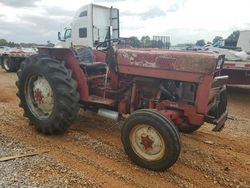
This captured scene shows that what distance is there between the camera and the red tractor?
14.2 ft

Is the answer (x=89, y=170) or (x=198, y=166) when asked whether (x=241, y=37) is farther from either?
(x=89, y=170)

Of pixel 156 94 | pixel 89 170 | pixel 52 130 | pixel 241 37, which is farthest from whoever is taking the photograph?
pixel 241 37

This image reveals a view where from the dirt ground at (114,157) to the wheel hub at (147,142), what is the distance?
0.67ft

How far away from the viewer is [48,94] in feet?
18.2

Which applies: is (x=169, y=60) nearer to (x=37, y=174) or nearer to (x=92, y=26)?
(x=37, y=174)

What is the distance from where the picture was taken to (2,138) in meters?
5.43

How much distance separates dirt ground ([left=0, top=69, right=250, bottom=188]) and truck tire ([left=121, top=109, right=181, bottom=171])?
148 mm

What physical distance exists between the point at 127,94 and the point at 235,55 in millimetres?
5894

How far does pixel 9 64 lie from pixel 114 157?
1429 cm

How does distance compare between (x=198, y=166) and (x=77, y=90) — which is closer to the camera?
A: (x=198, y=166)

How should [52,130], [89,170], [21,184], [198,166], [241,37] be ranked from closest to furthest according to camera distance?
[21,184] → [89,170] → [198,166] → [52,130] → [241,37]

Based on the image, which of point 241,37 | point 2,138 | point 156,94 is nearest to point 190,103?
point 156,94

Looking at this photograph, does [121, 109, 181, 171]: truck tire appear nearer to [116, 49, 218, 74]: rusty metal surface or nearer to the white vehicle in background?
[116, 49, 218, 74]: rusty metal surface

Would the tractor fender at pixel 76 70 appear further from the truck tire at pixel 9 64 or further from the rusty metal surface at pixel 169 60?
the truck tire at pixel 9 64
